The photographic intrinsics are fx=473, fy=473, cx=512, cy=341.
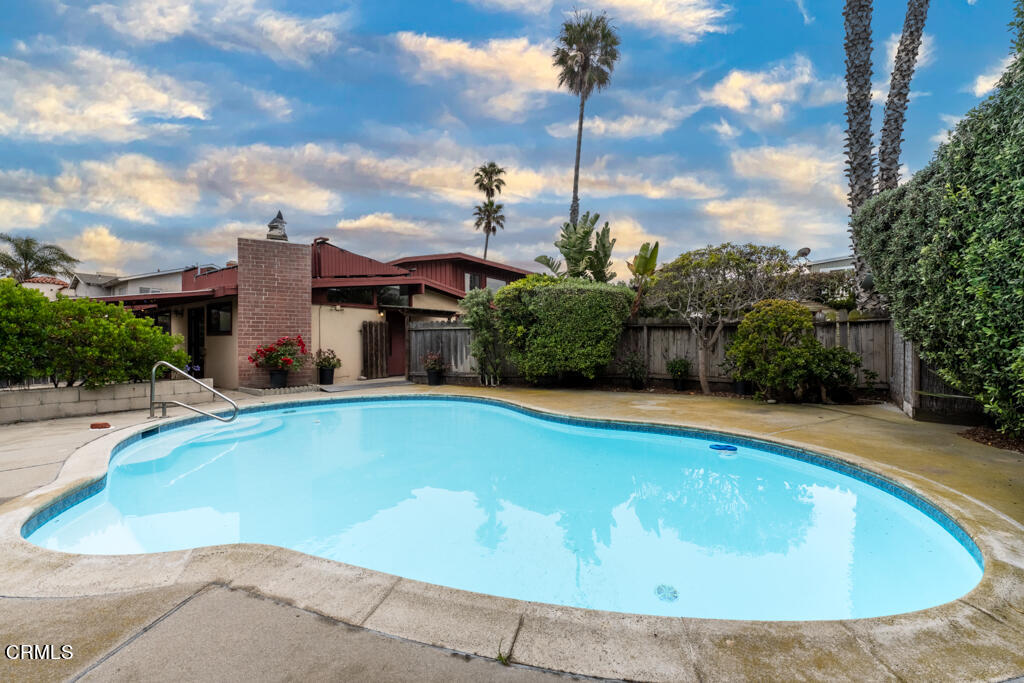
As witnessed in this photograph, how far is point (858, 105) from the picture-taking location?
33.7 ft

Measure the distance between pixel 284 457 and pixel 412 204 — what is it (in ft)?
51.4

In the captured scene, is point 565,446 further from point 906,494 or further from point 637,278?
point 637,278

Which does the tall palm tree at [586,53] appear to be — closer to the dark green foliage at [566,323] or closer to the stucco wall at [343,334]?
the dark green foliage at [566,323]

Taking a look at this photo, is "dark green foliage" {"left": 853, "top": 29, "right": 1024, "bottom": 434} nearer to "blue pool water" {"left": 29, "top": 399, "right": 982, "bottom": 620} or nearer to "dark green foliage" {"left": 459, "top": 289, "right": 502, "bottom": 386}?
"blue pool water" {"left": 29, "top": 399, "right": 982, "bottom": 620}

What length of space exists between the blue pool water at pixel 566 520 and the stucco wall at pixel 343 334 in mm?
6198

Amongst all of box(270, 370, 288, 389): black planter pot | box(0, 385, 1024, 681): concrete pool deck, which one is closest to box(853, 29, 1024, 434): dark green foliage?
box(0, 385, 1024, 681): concrete pool deck

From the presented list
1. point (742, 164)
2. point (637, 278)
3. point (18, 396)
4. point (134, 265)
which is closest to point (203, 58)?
point (18, 396)

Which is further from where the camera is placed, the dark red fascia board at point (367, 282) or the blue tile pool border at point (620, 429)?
the dark red fascia board at point (367, 282)

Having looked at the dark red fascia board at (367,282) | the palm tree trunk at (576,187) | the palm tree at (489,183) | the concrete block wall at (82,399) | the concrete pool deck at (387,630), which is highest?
the palm tree at (489,183)

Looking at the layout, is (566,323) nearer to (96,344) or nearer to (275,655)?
(96,344)

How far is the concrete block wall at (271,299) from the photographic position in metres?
11.8


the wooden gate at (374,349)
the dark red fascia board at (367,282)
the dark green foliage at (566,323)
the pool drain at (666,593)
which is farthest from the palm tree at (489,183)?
the pool drain at (666,593)

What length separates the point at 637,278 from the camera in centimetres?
1212

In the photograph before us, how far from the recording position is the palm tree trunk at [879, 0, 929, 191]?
32.5ft
